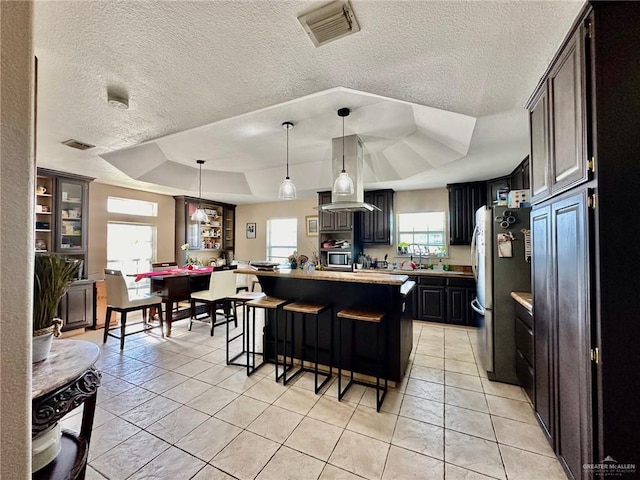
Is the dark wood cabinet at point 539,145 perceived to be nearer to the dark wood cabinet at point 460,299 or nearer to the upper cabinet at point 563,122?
the upper cabinet at point 563,122

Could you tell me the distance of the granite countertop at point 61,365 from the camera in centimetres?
94

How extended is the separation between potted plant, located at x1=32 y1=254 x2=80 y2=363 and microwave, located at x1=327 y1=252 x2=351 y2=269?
468 centimetres

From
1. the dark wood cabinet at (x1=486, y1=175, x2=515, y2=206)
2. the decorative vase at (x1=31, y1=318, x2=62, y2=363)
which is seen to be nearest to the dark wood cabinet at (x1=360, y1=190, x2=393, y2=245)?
the dark wood cabinet at (x1=486, y1=175, x2=515, y2=206)

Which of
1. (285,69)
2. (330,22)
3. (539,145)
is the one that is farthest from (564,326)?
(285,69)

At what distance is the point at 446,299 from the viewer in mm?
4465

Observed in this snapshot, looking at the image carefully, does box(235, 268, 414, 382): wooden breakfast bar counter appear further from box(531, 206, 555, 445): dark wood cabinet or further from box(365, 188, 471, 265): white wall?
box(365, 188, 471, 265): white wall

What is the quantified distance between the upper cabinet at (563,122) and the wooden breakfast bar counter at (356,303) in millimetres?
1285

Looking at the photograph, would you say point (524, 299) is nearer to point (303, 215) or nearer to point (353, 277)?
point (353, 277)

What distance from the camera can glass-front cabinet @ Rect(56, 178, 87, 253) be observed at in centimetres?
410

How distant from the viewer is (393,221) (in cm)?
547

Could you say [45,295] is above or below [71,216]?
below

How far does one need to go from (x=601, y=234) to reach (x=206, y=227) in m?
6.99

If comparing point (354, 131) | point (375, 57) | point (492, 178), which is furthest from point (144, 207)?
point (492, 178)

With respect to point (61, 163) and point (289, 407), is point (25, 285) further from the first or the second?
point (61, 163)
